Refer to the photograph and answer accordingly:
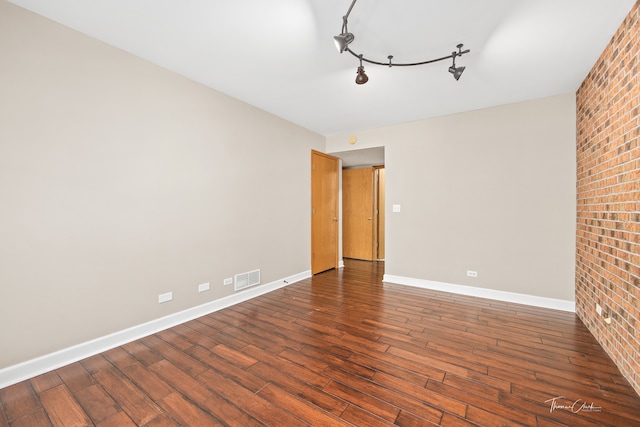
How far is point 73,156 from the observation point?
6.52ft

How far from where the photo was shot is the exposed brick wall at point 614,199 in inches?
66.9

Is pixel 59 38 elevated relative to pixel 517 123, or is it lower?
elevated

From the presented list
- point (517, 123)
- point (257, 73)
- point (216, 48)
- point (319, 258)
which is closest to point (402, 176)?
point (517, 123)

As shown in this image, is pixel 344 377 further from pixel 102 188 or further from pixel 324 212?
pixel 324 212

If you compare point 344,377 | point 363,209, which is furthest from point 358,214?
point 344,377

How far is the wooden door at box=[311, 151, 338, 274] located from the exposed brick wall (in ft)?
11.6

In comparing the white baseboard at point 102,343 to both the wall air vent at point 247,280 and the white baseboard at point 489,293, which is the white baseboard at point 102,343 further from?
the white baseboard at point 489,293

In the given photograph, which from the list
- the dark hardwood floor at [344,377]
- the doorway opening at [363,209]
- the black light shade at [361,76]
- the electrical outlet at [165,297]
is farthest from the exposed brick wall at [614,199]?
the electrical outlet at [165,297]

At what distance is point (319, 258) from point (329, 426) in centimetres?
343

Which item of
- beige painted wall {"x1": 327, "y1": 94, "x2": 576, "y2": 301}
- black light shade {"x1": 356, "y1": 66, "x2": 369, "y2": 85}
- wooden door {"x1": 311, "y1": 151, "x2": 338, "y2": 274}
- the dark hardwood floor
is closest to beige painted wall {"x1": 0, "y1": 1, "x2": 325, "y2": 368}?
the dark hardwood floor

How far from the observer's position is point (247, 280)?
337 cm

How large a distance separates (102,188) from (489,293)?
453cm

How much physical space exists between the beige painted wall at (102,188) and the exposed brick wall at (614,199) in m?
3.54

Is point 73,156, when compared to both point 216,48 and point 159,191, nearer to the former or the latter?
point 159,191
